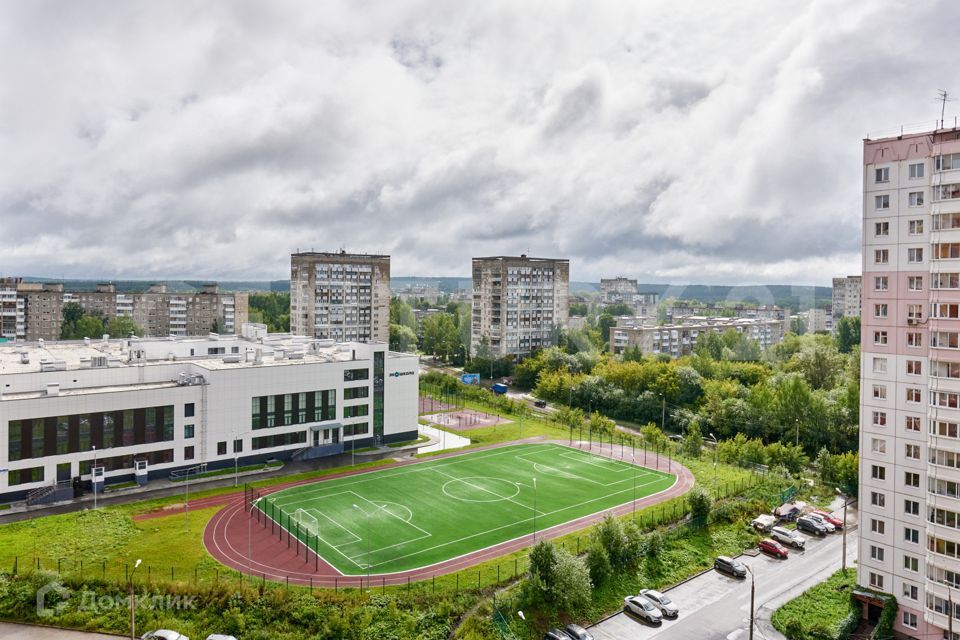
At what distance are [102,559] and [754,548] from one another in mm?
34839

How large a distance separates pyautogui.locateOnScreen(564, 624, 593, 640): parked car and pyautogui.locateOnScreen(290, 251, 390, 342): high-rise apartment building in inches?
2979

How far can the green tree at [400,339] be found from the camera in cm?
11069

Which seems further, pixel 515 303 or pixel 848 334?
pixel 515 303

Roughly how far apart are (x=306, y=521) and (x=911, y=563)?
31.0m

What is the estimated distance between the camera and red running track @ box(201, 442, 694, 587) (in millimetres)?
32188

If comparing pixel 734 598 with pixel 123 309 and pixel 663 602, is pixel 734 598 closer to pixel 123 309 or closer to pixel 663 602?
pixel 663 602

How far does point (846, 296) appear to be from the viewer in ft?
444

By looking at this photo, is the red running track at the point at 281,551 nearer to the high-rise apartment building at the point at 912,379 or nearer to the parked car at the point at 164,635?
the parked car at the point at 164,635

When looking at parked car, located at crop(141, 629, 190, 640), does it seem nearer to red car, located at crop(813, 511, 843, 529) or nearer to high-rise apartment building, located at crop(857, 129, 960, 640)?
high-rise apartment building, located at crop(857, 129, 960, 640)

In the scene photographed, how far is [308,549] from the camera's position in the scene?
35125 mm

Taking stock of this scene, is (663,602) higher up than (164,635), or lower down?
lower down

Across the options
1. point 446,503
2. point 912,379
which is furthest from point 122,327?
point 912,379

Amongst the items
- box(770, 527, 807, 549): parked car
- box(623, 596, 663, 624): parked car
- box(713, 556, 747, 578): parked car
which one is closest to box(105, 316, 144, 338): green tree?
box(623, 596, 663, 624): parked car

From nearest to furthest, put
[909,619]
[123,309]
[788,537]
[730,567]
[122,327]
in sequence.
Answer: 1. [909,619]
2. [730,567]
3. [788,537]
4. [122,327]
5. [123,309]
